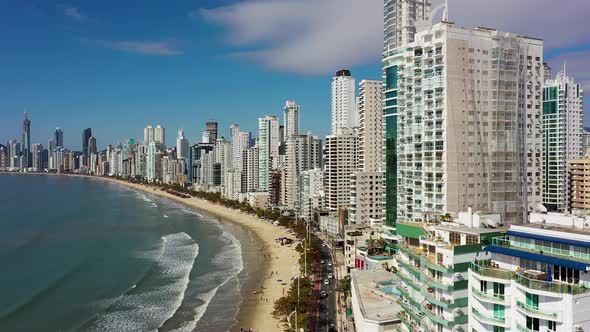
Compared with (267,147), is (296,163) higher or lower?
lower

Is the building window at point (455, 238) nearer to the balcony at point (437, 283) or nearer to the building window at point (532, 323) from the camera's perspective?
the balcony at point (437, 283)

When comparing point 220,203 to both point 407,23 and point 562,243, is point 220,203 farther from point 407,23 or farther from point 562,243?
point 562,243

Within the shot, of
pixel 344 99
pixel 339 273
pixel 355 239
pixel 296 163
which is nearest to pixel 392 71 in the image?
pixel 355 239

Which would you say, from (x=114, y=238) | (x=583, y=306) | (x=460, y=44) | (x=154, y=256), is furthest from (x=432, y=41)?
(x=114, y=238)

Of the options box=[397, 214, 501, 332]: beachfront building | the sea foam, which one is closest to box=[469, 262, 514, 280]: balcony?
box=[397, 214, 501, 332]: beachfront building

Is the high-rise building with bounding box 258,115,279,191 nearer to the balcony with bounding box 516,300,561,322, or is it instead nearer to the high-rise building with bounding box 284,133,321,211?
the high-rise building with bounding box 284,133,321,211

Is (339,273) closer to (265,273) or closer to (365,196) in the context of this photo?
(265,273)
